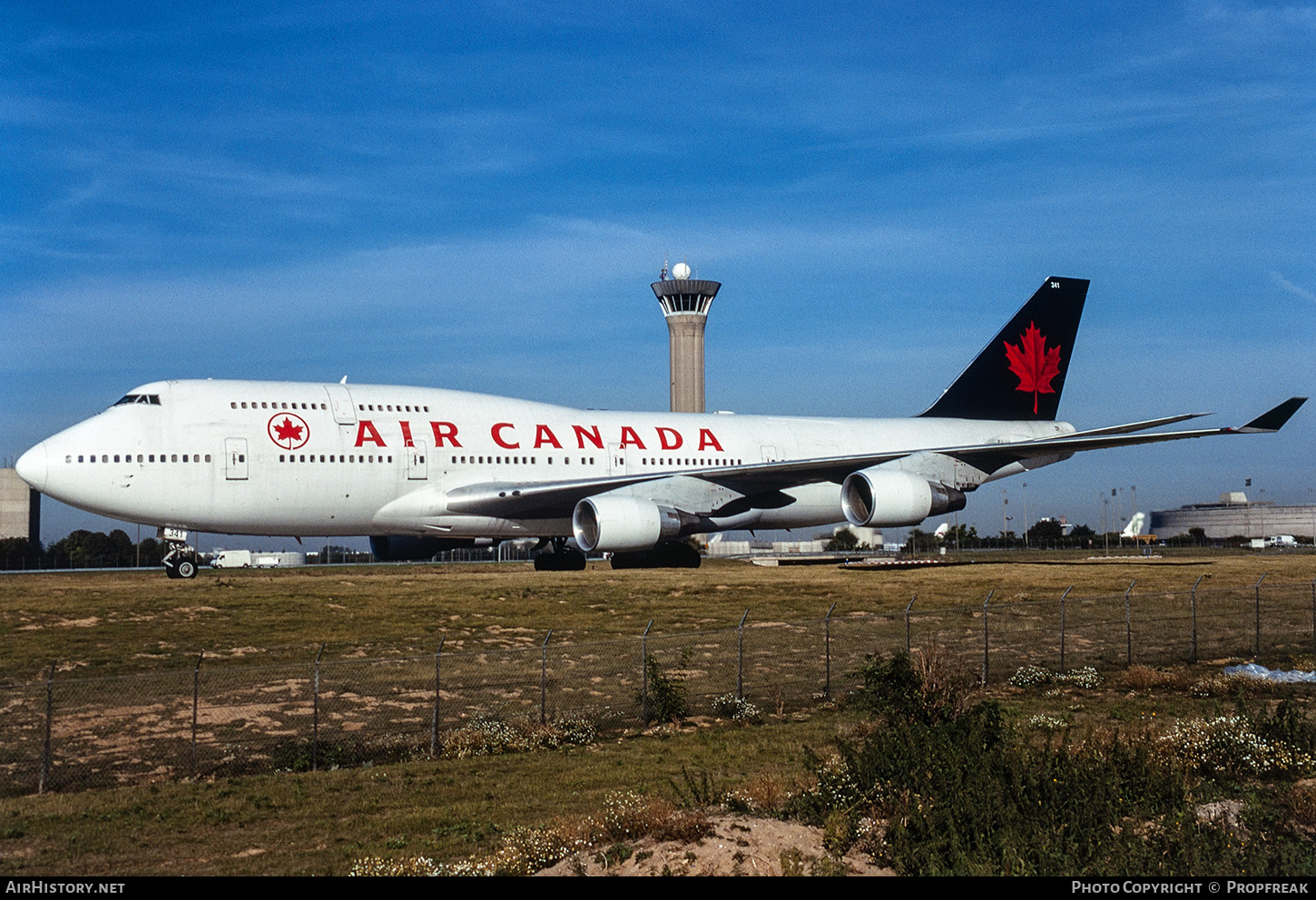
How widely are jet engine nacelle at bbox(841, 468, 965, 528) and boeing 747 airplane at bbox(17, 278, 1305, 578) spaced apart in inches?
2.4

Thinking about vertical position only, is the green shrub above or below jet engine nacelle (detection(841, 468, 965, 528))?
below

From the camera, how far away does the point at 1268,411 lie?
3325cm

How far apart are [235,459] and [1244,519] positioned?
13347 centimetres

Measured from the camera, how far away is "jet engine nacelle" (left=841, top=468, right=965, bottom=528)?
113 feet

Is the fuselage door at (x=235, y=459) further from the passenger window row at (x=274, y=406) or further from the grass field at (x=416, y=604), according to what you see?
the grass field at (x=416, y=604)

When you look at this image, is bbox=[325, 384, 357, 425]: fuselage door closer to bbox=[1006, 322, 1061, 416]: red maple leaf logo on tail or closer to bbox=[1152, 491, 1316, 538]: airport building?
bbox=[1006, 322, 1061, 416]: red maple leaf logo on tail

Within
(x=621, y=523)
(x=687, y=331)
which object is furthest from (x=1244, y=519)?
(x=621, y=523)

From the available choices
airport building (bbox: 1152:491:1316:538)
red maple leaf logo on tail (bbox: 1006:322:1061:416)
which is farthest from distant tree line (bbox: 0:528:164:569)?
airport building (bbox: 1152:491:1316:538)

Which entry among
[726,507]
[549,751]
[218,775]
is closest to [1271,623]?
[726,507]

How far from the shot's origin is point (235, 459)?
1200 inches

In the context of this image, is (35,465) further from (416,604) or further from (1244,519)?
(1244,519)

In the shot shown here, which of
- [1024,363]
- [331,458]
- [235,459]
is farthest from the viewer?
[1024,363]

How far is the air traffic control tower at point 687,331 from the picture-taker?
112 m

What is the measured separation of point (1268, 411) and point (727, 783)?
27.3 meters
